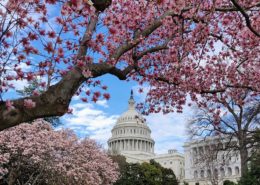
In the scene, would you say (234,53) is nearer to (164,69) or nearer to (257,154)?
(164,69)

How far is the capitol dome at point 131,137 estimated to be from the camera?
10788 centimetres

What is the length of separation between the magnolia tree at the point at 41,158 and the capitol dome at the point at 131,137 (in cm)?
8220

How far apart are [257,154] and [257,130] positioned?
2928 millimetres

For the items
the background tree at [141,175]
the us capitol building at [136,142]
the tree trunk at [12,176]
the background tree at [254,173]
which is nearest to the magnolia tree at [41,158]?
the tree trunk at [12,176]

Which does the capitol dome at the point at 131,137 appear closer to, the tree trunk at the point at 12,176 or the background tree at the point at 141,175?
the background tree at the point at 141,175

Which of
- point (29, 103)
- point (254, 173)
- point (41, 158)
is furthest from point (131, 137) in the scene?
point (29, 103)

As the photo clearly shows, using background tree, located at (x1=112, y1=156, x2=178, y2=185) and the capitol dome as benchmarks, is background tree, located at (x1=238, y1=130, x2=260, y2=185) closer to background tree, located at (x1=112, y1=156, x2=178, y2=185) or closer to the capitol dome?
Result: background tree, located at (x1=112, y1=156, x2=178, y2=185)

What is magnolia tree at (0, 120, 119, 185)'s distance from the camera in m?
20.7

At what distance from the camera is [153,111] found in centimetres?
1137

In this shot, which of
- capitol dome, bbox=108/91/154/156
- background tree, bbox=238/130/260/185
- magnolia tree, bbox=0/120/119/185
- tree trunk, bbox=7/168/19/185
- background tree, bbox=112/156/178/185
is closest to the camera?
tree trunk, bbox=7/168/19/185

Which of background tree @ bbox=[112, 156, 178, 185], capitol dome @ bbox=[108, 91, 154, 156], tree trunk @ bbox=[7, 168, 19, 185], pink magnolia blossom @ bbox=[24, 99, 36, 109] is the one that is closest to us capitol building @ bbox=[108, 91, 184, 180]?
capitol dome @ bbox=[108, 91, 154, 156]

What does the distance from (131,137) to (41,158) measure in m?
86.4

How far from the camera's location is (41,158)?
69.7 ft

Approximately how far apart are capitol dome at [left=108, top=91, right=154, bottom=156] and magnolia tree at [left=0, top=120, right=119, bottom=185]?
8220cm
